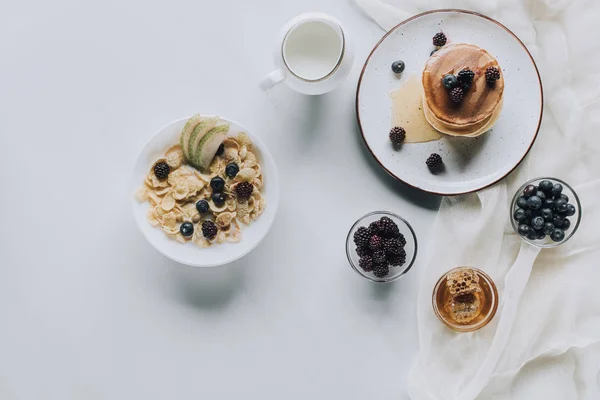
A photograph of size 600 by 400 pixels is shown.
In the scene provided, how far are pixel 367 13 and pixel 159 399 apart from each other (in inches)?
43.7

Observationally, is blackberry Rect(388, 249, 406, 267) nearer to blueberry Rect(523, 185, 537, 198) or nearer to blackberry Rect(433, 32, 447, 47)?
blueberry Rect(523, 185, 537, 198)

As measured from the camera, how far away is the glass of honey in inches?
63.6

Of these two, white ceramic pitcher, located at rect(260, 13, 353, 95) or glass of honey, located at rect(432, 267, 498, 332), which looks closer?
white ceramic pitcher, located at rect(260, 13, 353, 95)

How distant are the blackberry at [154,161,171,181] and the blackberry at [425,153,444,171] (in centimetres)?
63

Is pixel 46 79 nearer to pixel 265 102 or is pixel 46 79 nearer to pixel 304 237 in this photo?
pixel 265 102

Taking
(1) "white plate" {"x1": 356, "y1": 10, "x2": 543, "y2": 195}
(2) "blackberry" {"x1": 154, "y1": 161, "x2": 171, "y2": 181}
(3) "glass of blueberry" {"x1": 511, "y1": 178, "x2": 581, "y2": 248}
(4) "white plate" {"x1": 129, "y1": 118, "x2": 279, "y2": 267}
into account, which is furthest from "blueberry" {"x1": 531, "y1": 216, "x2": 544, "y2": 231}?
(2) "blackberry" {"x1": 154, "y1": 161, "x2": 171, "y2": 181}

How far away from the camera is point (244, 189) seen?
60.7 inches

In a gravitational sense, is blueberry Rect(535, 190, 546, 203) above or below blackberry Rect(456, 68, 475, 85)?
below

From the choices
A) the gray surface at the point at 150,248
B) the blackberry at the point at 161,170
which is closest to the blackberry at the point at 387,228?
the gray surface at the point at 150,248

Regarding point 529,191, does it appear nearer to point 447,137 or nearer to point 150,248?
point 447,137

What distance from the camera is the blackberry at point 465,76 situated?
154 cm

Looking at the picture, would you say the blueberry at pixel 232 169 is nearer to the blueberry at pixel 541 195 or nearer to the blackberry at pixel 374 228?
the blackberry at pixel 374 228

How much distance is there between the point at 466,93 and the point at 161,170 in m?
0.74

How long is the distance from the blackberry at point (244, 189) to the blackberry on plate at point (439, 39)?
57 cm
